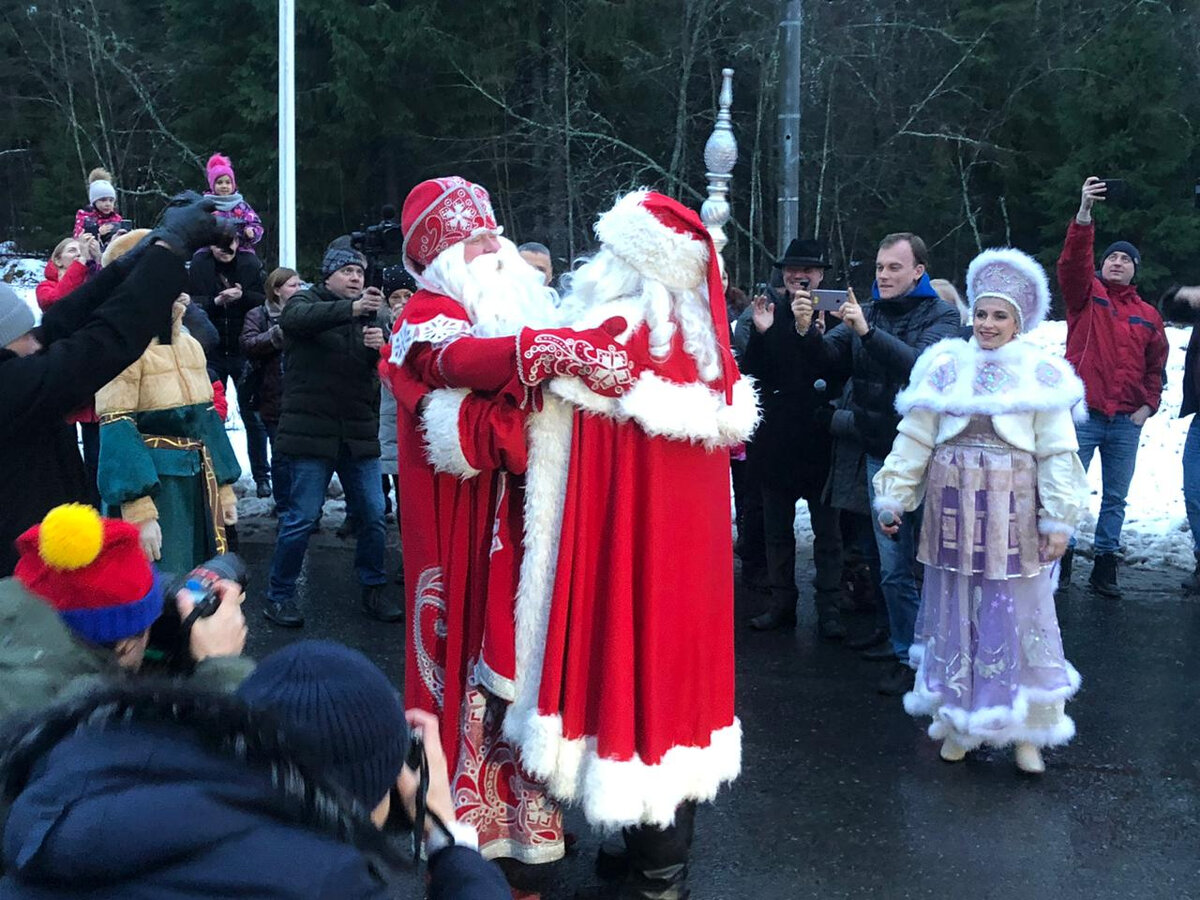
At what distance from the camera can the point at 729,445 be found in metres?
3.49

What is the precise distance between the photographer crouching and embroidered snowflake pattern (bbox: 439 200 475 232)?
1.63 m

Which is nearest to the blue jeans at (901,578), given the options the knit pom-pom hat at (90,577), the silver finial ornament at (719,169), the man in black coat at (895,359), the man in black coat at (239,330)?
the man in black coat at (895,359)

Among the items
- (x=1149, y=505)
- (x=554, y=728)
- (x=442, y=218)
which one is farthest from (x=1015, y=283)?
(x=1149, y=505)

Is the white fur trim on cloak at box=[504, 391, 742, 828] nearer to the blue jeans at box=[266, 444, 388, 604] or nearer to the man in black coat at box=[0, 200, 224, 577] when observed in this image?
the man in black coat at box=[0, 200, 224, 577]

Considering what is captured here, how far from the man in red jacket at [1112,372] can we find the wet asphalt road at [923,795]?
3.51 ft

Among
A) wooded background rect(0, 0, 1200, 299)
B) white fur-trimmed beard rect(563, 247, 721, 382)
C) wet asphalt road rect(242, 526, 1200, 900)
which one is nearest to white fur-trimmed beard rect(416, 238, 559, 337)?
white fur-trimmed beard rect(563, 247, 721, 382)

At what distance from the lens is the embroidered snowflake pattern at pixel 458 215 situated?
12.1 ft

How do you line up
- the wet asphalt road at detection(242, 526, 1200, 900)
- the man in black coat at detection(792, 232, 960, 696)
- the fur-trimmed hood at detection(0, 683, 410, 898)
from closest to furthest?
1. the fur-trimmed hood at detection(0, 683, 410, 898)
2. the wet asphalt road at detection(242, 526, 1200, 900)
3. the man in black coat at detection(792, 232, 960, 696)

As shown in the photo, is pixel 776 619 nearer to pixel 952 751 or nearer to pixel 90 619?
pixel 952 751

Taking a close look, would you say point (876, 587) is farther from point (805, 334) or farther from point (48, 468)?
point (48, 468)

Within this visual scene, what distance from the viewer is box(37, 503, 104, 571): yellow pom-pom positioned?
7.24 ft

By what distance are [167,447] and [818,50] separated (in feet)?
55.6

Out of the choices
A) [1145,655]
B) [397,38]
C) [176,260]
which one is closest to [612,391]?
[176,260]

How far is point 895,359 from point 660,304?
222cm
